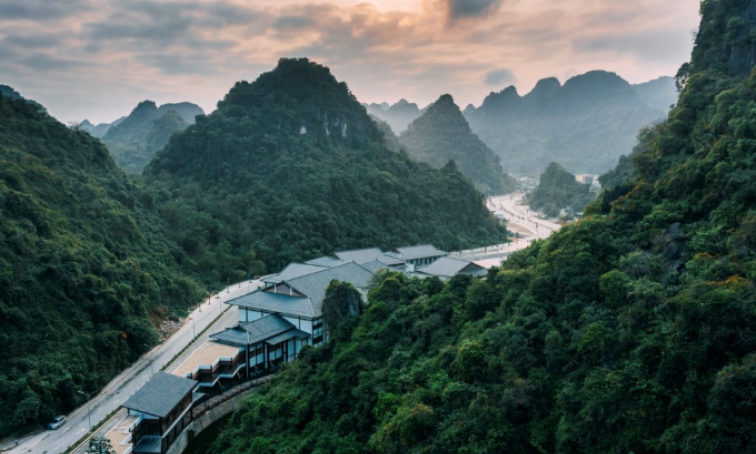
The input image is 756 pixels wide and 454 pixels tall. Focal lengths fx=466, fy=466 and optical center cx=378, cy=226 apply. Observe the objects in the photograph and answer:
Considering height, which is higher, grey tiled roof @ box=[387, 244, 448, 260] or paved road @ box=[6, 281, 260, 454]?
grey tiled roof @ box=[387, 244, 448, 260]

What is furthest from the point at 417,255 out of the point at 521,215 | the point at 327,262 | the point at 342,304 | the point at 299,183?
the point at 521,215

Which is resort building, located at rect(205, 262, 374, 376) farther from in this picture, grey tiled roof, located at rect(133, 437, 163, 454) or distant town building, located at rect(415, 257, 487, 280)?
distant town building, located at rect(415, 257, 487, 280)

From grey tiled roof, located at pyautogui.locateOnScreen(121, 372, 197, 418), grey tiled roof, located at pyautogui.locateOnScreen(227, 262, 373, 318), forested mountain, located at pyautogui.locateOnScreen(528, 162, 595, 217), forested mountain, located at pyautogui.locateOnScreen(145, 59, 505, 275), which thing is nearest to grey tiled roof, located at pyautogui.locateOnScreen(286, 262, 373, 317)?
grey tiled roof, located at pyautogui.locateOnScreen(227, 262, 373, 318)

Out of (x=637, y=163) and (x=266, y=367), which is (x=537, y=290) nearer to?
(x=637, y=163)

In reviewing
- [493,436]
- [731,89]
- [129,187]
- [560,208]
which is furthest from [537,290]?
[560,208]

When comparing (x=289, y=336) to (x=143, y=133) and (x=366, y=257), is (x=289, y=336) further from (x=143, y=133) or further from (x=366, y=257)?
(x=143, y=133)
